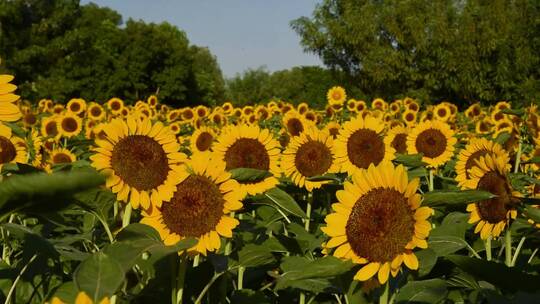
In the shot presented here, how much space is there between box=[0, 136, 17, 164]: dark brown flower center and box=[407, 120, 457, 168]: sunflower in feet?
8.73

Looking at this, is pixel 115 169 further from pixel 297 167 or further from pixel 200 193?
pixel 297 167

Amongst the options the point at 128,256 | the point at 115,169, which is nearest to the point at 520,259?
the point at 115,169

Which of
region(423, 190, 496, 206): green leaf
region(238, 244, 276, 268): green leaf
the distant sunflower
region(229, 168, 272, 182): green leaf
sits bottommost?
region(238, 244, 276, 268): green leaf

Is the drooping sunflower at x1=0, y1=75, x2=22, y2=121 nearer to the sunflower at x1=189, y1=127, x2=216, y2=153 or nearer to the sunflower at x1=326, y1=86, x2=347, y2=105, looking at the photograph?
the sunflower at x1=189, y1=127, x2=216, y2=153

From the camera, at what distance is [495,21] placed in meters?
28.3

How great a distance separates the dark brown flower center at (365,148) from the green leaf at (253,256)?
5.46ft

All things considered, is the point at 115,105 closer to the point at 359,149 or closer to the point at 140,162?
the point at 359,149

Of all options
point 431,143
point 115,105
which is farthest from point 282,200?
point 115,105

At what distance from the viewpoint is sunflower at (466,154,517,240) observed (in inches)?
90.9

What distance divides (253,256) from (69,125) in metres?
5.67

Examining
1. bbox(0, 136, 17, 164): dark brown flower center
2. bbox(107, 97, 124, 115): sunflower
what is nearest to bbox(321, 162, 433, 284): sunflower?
bbox(0, 136, 17, 164): dark brown flower center

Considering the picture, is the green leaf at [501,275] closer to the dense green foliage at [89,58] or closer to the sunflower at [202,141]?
the sunflower at [202,141]

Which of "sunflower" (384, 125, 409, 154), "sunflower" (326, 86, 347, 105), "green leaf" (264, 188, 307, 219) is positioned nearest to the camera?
"green leaf" (264, 188, 307, 219)

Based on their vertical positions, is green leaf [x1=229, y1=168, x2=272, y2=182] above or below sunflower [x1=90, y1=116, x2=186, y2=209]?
below
